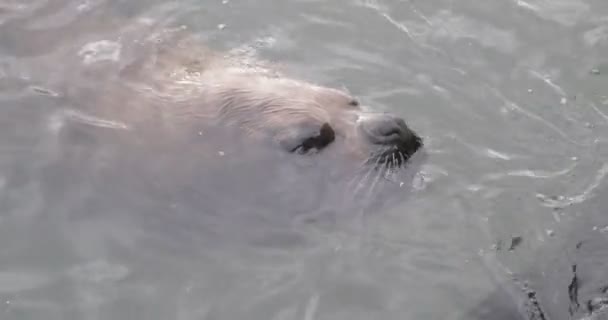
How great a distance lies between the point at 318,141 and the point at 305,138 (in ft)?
0.32

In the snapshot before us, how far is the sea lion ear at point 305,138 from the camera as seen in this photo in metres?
6.14

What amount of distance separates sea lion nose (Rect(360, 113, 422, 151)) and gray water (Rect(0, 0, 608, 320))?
0.44 metres

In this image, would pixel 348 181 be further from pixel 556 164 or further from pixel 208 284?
pixel 556 164

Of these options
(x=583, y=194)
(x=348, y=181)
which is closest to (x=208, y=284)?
(x=348, y=181)

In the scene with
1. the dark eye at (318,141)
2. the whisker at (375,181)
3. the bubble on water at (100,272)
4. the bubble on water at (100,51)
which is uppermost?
the bubble on water at (100,51)

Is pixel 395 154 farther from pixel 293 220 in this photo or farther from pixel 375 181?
pixel 293 220

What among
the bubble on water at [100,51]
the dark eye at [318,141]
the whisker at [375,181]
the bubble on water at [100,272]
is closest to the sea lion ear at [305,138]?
the dark eye at [318,141]

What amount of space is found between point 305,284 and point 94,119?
6.29 ft

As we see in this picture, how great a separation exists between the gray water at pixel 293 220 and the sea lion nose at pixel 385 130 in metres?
0.44

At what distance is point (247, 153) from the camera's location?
20.3 feet

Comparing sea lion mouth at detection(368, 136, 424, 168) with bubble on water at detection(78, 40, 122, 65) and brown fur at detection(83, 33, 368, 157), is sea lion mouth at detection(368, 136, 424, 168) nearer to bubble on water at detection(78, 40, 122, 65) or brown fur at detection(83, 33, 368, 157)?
brown fur at detection(83, 33, 368, 157)

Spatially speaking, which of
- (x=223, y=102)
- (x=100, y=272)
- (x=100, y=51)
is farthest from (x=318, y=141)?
(x=100, y=51)

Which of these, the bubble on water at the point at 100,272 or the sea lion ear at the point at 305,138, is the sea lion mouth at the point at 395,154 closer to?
the sea lion ear at the point at 305,138

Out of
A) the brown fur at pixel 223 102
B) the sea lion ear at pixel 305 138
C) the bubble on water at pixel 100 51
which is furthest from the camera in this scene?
the bubble on water at pixel 100 51
